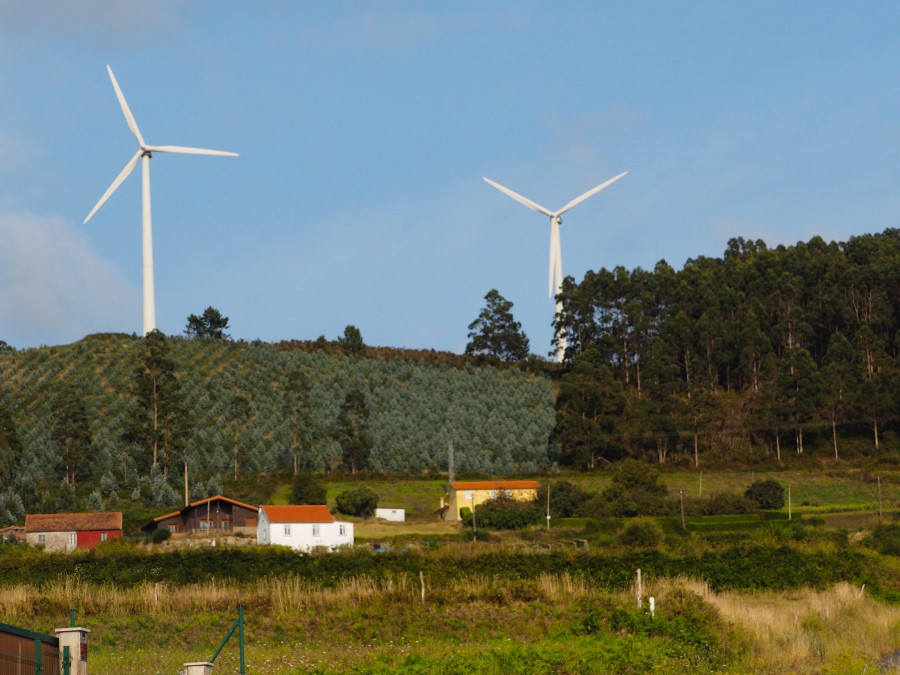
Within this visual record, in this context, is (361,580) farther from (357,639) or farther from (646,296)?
(646,296)

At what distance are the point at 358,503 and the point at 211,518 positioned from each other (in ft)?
40.1

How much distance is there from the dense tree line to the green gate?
93.1m

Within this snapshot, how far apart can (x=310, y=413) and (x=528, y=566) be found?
78.3m

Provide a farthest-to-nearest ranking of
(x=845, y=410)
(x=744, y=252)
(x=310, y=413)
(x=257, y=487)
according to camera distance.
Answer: (x=744, y=252) → (x=310, y=413) → (x=845, y=410) → (x=257, y=487)

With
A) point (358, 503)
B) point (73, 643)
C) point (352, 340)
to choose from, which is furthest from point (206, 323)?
point (73, 643)

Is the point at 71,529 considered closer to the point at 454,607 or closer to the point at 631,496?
Answer: the point at 631,496

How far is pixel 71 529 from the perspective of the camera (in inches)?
2936

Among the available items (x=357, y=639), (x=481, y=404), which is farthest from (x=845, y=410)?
(x=357, y=639)

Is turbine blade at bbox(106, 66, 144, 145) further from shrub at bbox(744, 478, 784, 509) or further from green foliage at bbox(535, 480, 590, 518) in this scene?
shrub at bbox(744, 478, 784, 509)

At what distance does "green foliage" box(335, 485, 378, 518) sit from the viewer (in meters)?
83.9

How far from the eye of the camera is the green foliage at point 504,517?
77125 mm

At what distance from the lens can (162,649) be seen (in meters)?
29.5

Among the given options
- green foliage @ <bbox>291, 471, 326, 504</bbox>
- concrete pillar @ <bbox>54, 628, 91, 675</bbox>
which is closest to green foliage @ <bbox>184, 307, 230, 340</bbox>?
green foliage @ <bbox>291, 471, 326, 504</bbox>

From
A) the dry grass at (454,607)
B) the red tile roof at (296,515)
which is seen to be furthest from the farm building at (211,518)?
the dry grass at (454,607)
